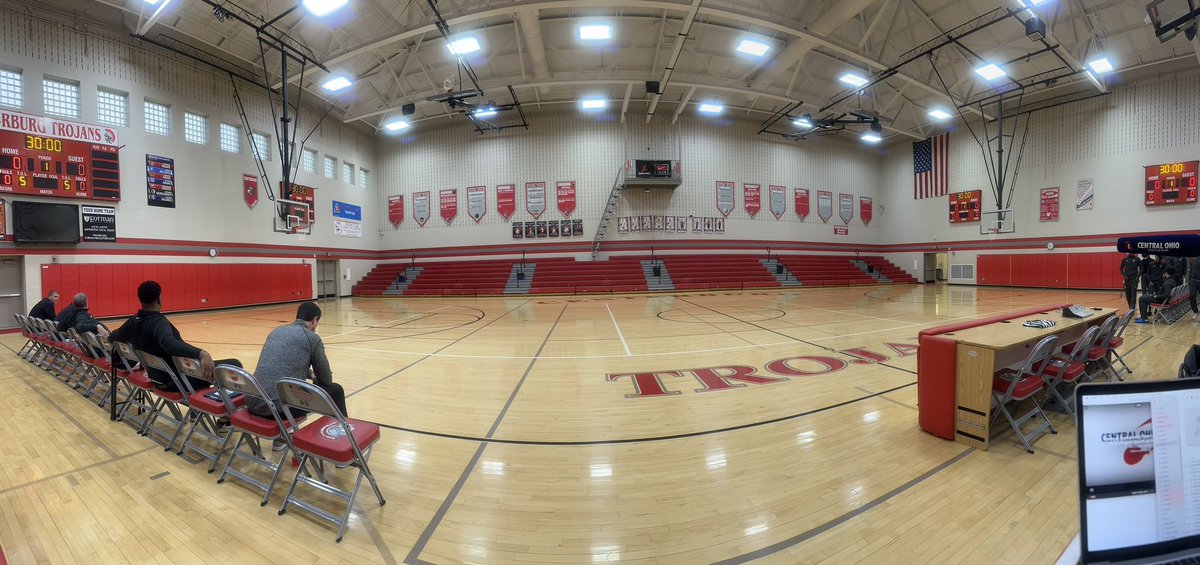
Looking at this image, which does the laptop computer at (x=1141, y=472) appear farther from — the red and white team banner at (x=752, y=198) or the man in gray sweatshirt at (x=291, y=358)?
the red and white team banner at (x=752, y=198)

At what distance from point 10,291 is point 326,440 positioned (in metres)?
14.8

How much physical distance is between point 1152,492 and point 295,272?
1972 cm

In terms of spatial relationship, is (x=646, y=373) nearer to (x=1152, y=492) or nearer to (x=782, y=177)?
(x=1152, y=492)

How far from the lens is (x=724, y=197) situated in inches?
774

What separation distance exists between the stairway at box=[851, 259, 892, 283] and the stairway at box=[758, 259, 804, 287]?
465 centimetres

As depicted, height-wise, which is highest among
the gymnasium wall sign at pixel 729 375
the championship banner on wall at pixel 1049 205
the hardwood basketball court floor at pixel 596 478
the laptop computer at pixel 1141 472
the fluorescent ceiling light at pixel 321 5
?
the fluorescent ceiling light at pixel 321 5

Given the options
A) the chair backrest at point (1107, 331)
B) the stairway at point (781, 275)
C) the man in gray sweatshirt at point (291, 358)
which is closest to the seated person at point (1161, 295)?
the chair backrest at point (1107, 331)

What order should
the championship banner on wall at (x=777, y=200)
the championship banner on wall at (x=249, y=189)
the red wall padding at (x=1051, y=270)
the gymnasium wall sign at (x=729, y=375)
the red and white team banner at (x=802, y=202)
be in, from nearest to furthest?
1. the gymnasium wall sign at (x=729, y=375)
2. the championship banner on wall at (x=249, y=189)
3. the red wall padding at (x=1051, y=270)
4. the championship banner on wall at (x=777, y=200)
5. the red and white team banner at (x=802, y=202)

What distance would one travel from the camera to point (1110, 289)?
52.5 feet

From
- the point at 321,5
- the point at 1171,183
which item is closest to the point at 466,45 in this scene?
the point at 321,5

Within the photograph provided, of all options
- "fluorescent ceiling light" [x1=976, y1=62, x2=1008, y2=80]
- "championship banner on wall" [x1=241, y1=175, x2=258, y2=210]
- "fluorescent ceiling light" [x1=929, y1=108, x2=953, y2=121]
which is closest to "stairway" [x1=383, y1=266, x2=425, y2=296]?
"championship banner on wall" [x1=241, y1=175, x2=258, y2=210]

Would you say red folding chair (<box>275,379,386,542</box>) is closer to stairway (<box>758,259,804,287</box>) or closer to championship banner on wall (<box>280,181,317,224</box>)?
championship banner on wall (<box>280,181,317,224</box>)

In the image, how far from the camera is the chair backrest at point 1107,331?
3.60 m

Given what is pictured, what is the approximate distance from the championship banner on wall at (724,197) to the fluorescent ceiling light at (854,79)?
20.3 feet
